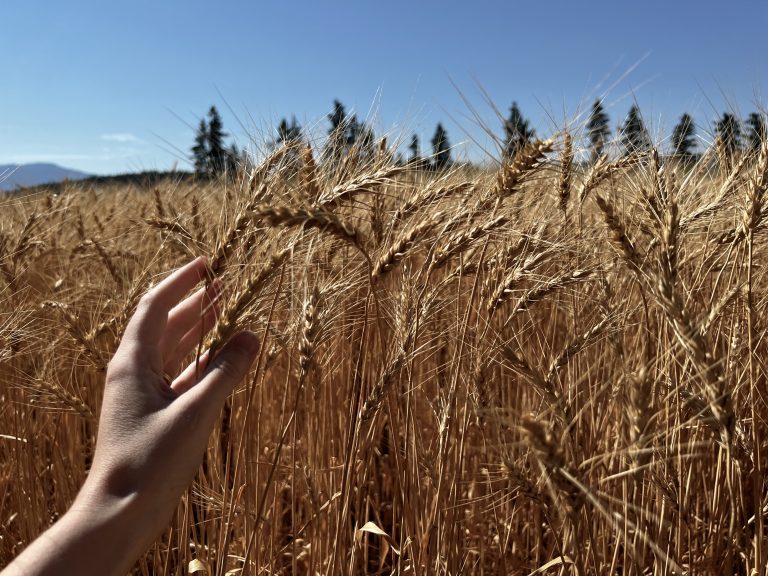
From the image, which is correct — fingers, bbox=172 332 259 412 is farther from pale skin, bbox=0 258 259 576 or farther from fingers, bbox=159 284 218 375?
fingers, bbox=159 284 218 375

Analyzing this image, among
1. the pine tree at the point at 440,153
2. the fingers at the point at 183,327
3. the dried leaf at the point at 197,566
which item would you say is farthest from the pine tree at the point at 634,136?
the dried leaf at the point at 197,566

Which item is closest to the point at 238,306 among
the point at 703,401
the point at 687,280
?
the point at 703,401

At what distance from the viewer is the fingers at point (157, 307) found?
39.4 inches

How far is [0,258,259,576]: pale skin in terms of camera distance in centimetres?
75

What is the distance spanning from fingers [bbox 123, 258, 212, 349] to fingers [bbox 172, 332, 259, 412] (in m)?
0.13

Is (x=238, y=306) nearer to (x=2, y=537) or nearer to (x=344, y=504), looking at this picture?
(x=344, y=504)

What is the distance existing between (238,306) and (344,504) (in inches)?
22.2

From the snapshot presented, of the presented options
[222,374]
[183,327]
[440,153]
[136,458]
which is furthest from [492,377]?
[136,458]

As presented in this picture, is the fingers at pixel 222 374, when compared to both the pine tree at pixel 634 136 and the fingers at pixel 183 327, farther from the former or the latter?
the pine tree at pixel 634 136

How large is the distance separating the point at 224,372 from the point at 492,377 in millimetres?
1002

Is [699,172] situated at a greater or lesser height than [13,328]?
greater

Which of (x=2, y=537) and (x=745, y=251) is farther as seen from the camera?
(x=2, y=537)

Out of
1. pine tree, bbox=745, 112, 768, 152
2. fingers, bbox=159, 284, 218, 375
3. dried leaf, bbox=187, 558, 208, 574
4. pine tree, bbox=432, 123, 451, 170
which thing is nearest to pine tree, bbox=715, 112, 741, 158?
pine tree, bbox=745, 112, 768, 152

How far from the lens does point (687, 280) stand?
69.2 inches
